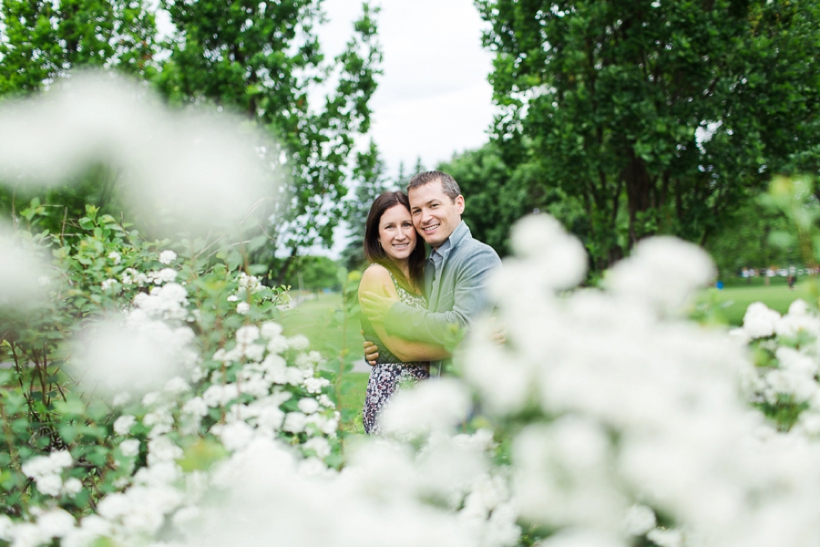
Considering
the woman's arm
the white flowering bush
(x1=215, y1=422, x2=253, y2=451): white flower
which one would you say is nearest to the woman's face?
the woman's arm

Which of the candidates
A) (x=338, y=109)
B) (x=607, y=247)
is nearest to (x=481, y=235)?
(x=607, y=247)

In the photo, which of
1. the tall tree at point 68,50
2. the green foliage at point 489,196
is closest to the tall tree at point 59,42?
the tall tree at point 68,50

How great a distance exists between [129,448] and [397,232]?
1.90m

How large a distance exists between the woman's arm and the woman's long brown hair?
31cm

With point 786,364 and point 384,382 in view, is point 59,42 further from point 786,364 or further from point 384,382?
point 786,364

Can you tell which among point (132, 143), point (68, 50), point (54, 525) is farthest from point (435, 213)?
point (68, 50)

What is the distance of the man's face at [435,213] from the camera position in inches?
116

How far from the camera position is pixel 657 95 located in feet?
25.6

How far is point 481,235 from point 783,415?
3308 centimetres

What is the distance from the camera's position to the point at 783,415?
1266 millimetres

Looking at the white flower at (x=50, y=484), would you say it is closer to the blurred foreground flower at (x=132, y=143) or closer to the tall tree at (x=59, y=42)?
the blurred foreground flower at (x=132, y=143)

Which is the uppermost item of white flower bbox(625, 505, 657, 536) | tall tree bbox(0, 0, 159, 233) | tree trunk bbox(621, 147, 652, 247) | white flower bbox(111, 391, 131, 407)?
tall tree bbox(0, 0, 159, 233)

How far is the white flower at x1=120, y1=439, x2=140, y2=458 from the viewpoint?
158 centimetres

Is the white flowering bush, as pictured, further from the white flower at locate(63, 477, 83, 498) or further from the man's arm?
the man's arm
